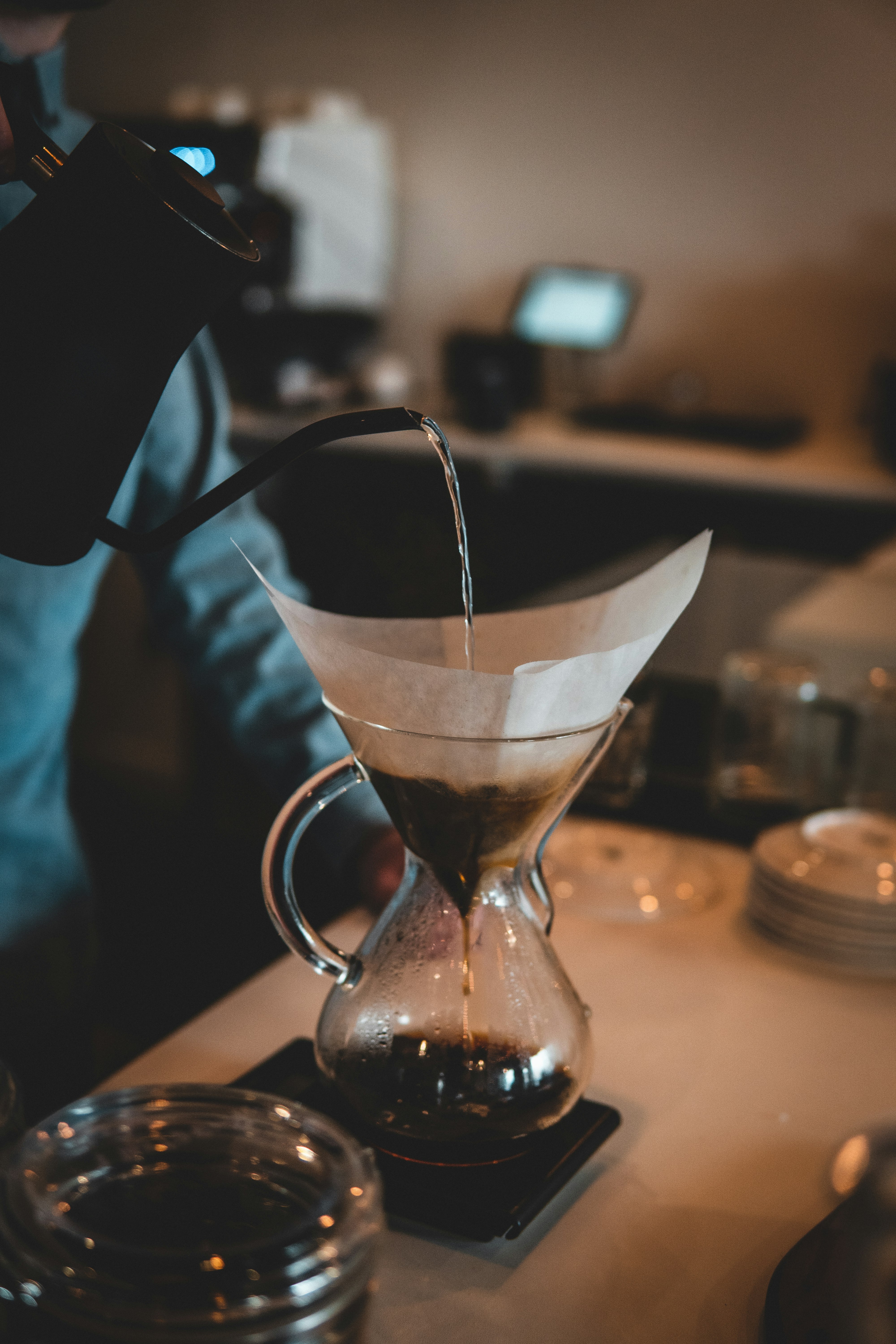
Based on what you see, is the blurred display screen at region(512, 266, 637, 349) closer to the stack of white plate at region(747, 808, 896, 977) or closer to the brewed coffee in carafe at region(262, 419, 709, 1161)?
the stack of white plate at region(747, 808, 896, 977)

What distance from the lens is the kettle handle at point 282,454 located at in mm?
604

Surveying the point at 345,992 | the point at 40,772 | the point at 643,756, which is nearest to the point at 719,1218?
the point at 345,992

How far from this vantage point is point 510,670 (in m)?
0.78

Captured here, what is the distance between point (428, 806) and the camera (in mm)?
635

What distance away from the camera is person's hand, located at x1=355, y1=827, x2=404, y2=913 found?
0.97 meters

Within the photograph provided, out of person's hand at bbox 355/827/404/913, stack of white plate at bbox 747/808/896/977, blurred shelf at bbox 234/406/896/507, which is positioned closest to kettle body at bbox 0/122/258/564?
person's hand at bbox 355/827/404/913

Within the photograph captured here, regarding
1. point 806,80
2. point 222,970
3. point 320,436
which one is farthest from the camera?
point 806,80

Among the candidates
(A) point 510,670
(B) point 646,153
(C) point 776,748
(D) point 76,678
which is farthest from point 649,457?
(A) point 510,670

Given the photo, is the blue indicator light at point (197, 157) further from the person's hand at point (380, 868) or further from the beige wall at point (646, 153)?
the beige wall at point (646, 153)

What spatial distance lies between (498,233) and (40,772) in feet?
11.7

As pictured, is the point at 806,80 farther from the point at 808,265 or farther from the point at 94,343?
the point at 94,343

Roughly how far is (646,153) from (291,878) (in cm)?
390

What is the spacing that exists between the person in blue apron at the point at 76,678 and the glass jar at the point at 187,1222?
0.60m

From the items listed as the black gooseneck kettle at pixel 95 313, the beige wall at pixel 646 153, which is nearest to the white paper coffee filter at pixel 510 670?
the black gooseneck kettle at pixel 95 313
